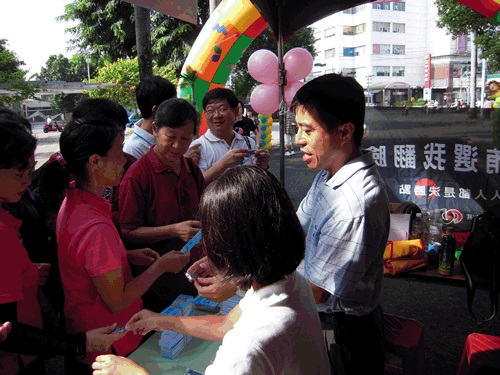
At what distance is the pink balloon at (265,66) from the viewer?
5.03 meters

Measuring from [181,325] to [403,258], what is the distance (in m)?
1.67

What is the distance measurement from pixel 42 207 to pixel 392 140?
351 centimetres

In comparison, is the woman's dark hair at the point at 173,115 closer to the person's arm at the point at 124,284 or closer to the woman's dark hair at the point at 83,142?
the woman's dark hair at the point at 83,142

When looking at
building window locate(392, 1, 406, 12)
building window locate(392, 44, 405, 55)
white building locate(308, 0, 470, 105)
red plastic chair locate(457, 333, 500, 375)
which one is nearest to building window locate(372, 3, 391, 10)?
white building locate(308, 0, 470, 105)

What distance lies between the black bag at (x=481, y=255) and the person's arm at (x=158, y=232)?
60.7 inches

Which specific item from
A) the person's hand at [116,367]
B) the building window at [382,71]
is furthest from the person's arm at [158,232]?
the building window at [382,71]

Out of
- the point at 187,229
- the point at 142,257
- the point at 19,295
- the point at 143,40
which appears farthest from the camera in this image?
the point at 143,40

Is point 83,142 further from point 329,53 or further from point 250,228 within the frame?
point 329,53

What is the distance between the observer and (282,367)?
0.77m

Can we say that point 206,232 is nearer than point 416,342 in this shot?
Yes

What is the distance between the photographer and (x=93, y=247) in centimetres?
122

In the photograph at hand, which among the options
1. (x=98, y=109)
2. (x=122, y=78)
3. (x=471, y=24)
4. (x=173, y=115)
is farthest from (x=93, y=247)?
(x=122, y=78)

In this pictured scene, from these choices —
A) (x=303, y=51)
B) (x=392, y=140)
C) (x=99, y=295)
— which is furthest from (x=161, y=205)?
(x=303, y=51)

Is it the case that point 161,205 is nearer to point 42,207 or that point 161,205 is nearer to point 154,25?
point 42,207
